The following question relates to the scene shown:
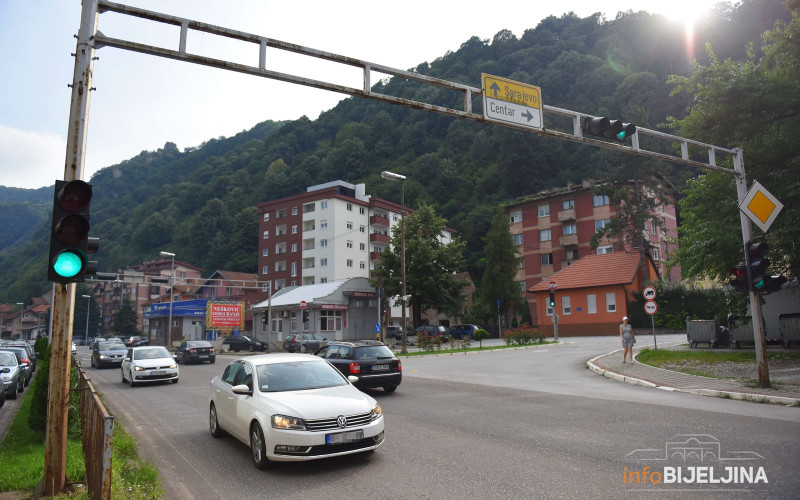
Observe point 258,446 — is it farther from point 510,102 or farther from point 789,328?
point 789,328

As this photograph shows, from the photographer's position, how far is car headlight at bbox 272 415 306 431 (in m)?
6.54

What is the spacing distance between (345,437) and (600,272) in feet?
142

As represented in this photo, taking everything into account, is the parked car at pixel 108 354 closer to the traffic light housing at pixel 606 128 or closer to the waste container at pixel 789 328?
the traffic light housing at pixel 606 128

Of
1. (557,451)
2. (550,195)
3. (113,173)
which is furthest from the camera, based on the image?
(113,173)

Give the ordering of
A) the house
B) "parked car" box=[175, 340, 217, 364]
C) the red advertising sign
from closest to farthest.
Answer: "parked car" box=[175, 340, 217, 364] → the house → the red advertising sign

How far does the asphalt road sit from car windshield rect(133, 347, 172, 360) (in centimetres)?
624

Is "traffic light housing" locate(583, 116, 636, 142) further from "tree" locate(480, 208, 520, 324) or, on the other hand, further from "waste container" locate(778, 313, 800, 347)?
"tree" locate(480, 208, 520, 324)

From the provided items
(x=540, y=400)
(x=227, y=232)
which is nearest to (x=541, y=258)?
(x=540, y=400)

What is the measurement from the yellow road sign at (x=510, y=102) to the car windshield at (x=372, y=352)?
720cm

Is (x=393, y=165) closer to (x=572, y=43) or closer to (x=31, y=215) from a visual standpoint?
(x=572, y=43)

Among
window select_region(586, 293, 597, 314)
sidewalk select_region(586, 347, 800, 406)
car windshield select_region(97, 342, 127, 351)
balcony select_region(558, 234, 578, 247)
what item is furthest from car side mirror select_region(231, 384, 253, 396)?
balcony select_region(558, 234, 578, 247)

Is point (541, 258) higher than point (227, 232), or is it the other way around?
point (227, 232)

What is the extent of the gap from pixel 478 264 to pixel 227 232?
55034 mm

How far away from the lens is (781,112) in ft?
54.5
